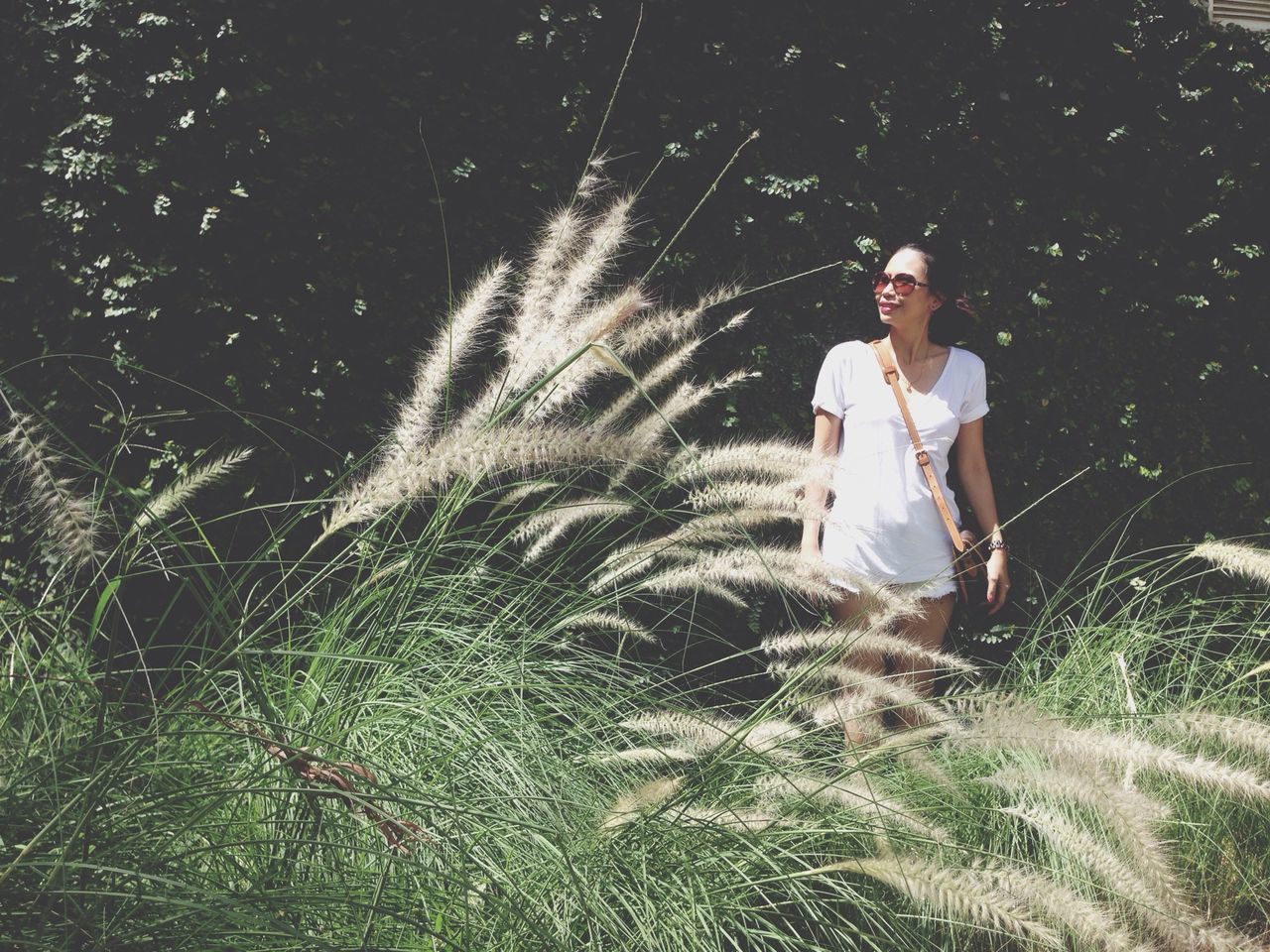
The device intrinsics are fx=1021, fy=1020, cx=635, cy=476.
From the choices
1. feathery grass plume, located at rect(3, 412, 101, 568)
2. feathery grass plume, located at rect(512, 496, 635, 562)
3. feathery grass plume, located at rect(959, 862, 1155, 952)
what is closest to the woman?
feathery grass plume, located at rect(512, 496, 635, 562)

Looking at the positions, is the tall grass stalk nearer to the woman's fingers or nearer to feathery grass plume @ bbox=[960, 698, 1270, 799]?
feathery grass plume @ bbox=[960, 698, 1270, 799]

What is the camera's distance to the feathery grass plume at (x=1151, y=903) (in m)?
1.45

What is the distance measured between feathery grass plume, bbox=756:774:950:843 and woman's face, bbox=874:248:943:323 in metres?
1.54

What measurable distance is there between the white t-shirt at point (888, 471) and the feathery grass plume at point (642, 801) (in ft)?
4.40

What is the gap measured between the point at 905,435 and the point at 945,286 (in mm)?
490

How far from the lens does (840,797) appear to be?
184 cm

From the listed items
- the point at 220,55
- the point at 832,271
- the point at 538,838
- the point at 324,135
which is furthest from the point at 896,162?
the point at 538,838

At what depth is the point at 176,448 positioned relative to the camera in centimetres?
321

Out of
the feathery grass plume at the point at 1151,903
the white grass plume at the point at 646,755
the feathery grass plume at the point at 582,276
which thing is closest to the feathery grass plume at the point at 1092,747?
the feathery grass plume at the point at 1151,903

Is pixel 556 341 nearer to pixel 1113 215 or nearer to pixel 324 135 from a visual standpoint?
pixel 324 135

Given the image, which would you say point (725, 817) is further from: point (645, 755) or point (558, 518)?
point (558, 518)

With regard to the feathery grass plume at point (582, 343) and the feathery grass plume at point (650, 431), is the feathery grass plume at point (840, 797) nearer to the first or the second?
the feathery grass plume at point (650, 431)

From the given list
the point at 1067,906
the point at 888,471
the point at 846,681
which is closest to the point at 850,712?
the point at 846,681

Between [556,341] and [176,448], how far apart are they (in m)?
1.84
